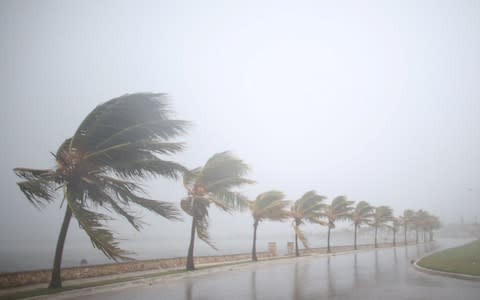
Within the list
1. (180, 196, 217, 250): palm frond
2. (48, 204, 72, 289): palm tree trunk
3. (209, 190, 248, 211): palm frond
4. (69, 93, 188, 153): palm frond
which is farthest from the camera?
(209, 190, 248, 211): palm frond

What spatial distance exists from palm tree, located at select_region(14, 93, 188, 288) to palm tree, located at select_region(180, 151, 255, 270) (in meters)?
6.39

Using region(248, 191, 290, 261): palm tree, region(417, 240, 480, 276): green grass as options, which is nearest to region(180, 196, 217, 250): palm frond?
region(248, 191, 290, 261): palm tree

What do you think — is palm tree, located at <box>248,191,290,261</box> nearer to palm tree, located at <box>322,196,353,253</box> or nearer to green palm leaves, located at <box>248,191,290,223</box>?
green palm leaves, located at <box>248,191,290,223</box>

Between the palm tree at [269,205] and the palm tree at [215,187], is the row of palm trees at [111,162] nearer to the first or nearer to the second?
the palm tree at [215,187]

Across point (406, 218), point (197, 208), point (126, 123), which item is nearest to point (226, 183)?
point (197, 208)

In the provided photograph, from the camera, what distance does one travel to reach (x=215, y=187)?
19688 mm

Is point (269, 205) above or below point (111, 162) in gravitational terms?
below

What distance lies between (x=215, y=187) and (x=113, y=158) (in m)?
8.47

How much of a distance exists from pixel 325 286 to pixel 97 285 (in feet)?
27.7

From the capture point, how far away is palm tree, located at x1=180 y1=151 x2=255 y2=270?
19016 millimetres

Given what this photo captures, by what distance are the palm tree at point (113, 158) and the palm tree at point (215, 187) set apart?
21.0 feet

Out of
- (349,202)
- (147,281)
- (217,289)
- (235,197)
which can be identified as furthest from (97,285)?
(349,202)

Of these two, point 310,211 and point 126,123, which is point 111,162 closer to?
point 126,123

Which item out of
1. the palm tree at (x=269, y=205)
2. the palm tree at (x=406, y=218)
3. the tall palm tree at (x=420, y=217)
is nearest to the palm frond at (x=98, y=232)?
the palm tree at (x=269, y=205)
